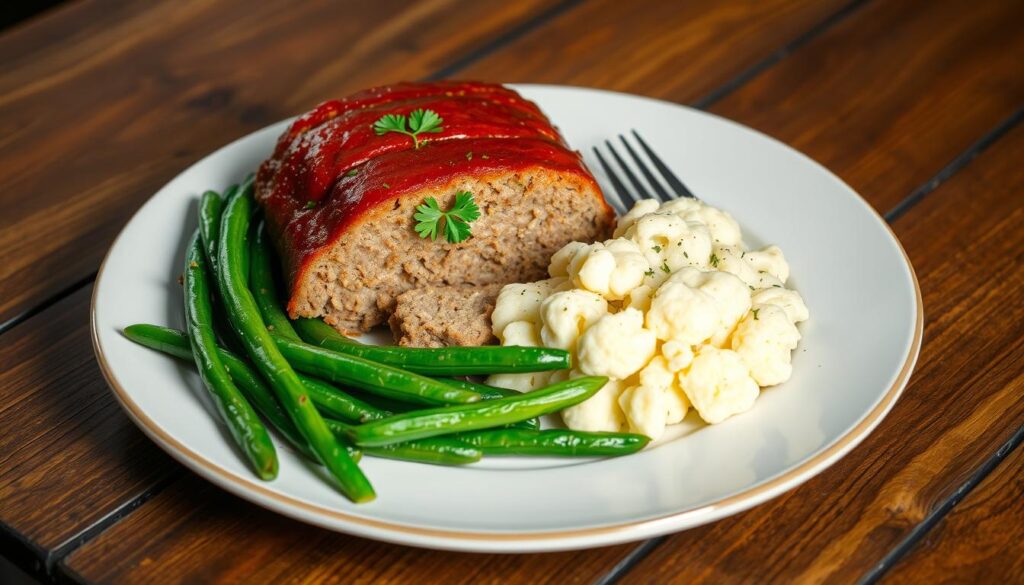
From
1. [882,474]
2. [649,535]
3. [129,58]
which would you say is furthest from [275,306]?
[129,58]

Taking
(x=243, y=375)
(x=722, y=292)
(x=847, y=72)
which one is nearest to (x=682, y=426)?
(x=722, y=292)

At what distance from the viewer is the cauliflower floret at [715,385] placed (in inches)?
118

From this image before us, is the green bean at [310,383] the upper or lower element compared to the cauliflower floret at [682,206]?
upper

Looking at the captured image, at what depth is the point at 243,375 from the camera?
123 inches

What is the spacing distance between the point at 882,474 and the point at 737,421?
0.43 m

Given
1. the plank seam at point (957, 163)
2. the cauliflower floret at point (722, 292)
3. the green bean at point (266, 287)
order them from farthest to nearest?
1. the plank seam at point (957, 163)
2. the green bean at point (266, 287)
3. the cauliflower floret at point (722, 292)

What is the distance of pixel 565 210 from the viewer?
3848mm

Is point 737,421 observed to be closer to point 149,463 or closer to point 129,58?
point 149,463

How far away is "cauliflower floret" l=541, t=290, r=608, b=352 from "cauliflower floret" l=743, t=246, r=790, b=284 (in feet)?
2.22

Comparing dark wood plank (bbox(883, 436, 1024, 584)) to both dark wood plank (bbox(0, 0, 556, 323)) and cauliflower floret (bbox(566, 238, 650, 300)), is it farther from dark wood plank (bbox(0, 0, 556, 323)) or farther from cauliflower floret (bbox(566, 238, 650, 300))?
dark wood plank (bbox(0, 0, 556, 323))

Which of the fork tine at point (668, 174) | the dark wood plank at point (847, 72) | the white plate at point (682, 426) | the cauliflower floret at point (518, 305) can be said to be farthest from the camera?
the dark wood plank at point (847, 72)

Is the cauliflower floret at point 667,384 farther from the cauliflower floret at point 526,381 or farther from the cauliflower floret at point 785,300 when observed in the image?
the cauliflower floret at point 785,300

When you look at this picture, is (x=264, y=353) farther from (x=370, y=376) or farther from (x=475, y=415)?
(x=475, y=415)

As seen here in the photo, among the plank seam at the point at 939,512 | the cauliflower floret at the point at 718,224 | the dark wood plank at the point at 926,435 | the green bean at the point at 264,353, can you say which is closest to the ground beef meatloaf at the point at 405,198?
the green bean at the point at 264,353
